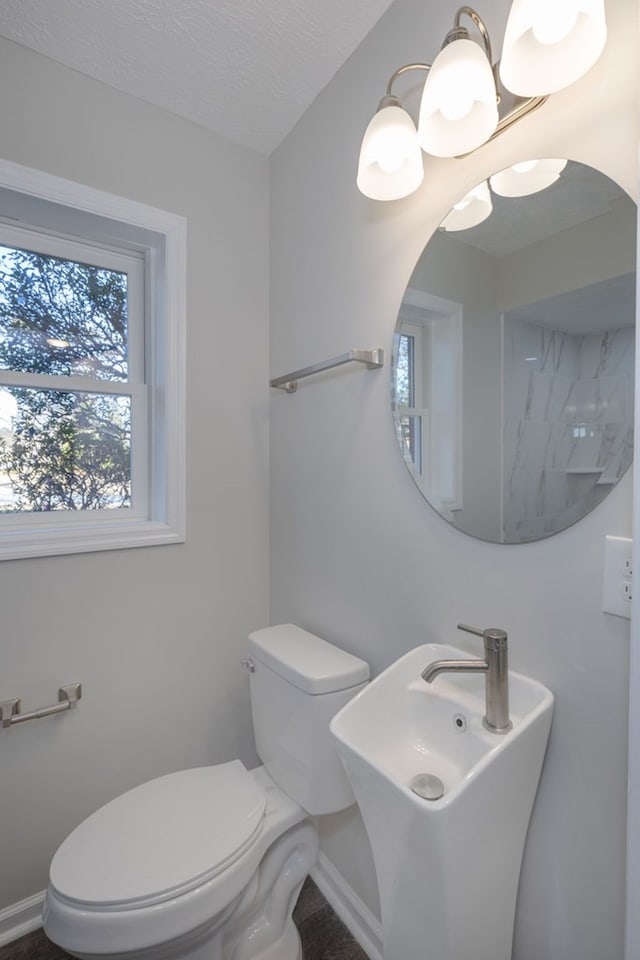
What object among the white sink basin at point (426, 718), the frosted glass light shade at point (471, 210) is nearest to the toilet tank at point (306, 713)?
the white sink basin at point (426, 718)

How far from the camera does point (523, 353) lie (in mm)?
824

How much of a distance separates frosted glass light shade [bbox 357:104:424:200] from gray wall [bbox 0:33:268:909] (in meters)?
0.73

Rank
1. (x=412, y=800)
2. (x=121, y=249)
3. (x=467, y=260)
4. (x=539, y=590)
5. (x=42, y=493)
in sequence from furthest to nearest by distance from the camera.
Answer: (x=121, y=249) → (x=42, y=493) → (x=467, y=260) → (x=539, y=590) → (x=412, y=800)

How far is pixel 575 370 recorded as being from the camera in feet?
2.42

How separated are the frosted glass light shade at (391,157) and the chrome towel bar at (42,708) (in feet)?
5.08

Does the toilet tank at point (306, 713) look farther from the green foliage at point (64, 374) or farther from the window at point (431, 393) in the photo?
the green foliage at point (64, 374)

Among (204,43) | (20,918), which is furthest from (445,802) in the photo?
(204,43)

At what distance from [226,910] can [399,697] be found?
2.03 feet

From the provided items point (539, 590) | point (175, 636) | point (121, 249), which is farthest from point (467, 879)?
point (121, 249)

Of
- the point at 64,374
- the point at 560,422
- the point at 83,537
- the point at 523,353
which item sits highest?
the point at 64,374

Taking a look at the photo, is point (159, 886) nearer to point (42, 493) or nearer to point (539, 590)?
point (539, 590)

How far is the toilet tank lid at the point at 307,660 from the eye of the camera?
1.11 m

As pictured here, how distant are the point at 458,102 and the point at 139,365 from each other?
3.97 feet

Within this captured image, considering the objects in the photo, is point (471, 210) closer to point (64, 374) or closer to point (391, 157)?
point (391, 157)
